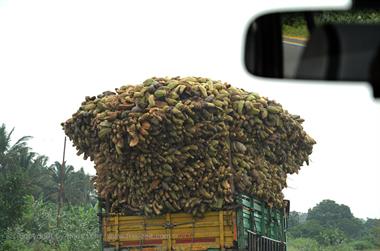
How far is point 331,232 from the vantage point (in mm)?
50594

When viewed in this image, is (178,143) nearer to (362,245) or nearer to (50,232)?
(50,232)

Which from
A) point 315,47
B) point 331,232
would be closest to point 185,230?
point 315,47

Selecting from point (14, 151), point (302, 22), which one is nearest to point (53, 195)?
point (14, 151)

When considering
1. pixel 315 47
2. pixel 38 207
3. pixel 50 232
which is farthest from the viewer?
pixel 38 207

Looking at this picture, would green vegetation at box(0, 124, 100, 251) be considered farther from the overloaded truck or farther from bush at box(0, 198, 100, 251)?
the overloaded truck

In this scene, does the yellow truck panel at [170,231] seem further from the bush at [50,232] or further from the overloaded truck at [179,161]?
the bush at [50,232]

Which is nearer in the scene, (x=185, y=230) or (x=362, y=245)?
(x=185, y=230)

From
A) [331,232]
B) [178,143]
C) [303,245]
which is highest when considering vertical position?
[331,232]

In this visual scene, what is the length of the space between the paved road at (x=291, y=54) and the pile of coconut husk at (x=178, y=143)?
8.59m

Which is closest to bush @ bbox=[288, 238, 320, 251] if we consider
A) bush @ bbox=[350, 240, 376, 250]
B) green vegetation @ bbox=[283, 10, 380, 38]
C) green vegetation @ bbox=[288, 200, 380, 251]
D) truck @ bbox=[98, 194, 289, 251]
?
green vegetation @ bbox=[288, 200, 380, 251]

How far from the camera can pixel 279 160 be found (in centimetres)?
1177

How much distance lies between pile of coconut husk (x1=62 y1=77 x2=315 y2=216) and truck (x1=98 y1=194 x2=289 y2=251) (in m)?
0.14

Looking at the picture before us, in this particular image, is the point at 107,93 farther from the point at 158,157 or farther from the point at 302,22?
the point at 302,22

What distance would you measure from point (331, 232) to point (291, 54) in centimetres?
5016
